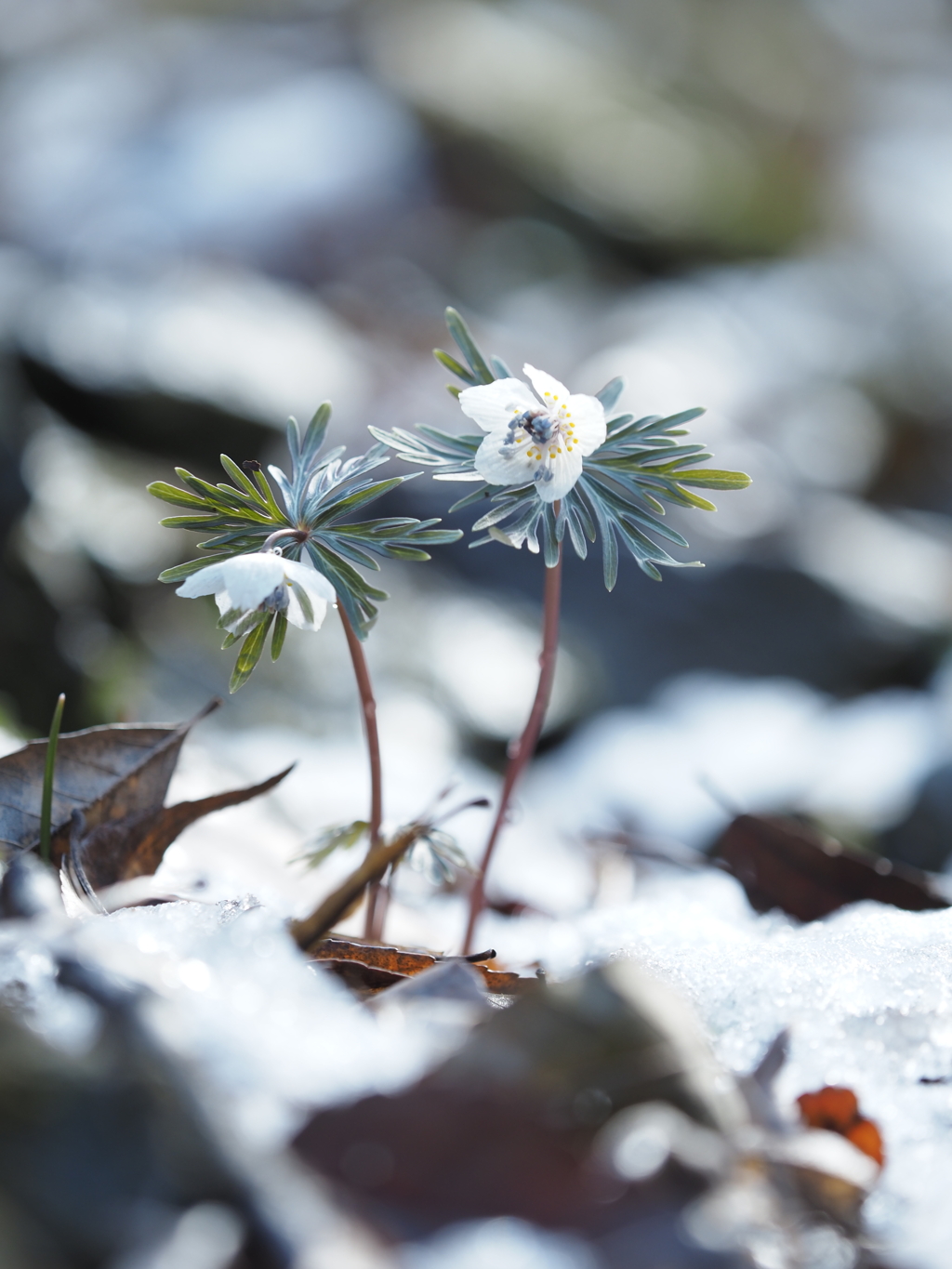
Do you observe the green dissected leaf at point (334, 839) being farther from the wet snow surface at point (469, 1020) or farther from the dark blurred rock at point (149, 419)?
the dark blurred rock at point (149, 419)

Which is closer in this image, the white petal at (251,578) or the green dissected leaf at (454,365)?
the white petal at (251,578)

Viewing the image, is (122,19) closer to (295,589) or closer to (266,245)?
(266,245)

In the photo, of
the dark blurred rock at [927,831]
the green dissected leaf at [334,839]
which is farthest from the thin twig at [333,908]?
the dark blurred rock at [927,831]

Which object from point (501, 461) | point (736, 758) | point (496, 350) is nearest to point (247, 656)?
point (501, 461)

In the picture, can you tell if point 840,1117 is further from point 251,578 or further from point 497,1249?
point 251,578

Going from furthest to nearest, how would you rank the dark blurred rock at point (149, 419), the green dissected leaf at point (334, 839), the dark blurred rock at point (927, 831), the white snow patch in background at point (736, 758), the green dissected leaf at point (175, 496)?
the dark blurred rock at point (149, 419) < the white snow patch in background at point (736, 758) < the dark blurred rock at point (927, 831) < the green dissected leaf at point (334, 839) < the green dissected leaf at point (175, 496)

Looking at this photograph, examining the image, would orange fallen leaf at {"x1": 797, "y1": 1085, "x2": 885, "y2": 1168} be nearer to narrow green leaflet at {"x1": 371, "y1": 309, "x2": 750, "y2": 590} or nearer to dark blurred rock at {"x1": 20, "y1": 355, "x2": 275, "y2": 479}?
narrow green leaflet at {"x1": 371, "y1": 309, "x2": 750, "y2": 590}
